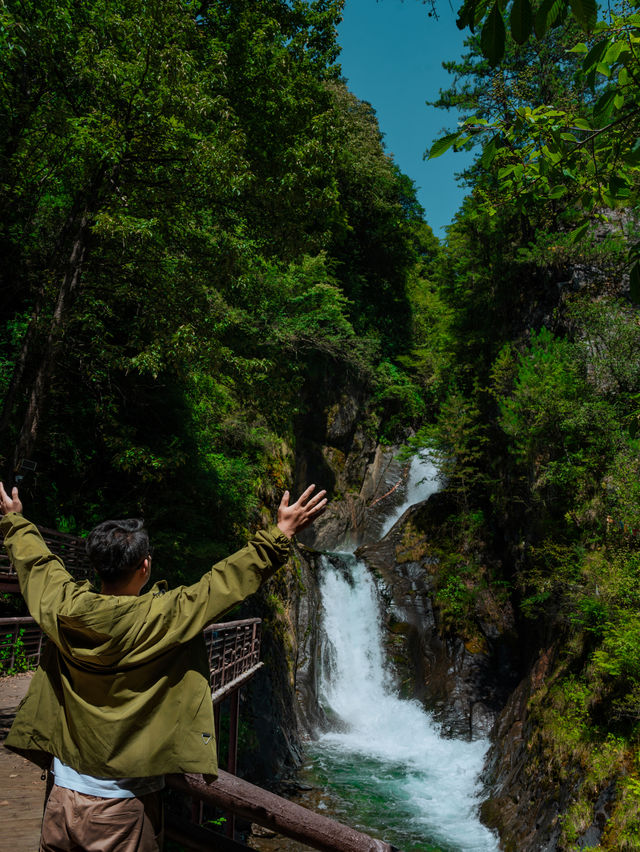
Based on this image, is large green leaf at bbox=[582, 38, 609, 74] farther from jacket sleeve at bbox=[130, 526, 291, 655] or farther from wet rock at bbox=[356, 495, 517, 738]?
wet rock at bbox=[356, 495, 517, 738]

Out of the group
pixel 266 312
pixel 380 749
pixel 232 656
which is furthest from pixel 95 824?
pixel 266 312

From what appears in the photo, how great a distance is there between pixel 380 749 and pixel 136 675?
1505 centimetres

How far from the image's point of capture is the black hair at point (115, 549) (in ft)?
5.98

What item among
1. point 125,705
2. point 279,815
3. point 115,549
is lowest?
point 279,815

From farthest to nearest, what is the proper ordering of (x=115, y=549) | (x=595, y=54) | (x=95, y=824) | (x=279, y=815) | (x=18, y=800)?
(x=18, y=800), (x=595, y=54), (x=279, y=815), (x=115, y=549), (x=95, y=824)

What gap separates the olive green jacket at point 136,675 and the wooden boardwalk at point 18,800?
3.16m

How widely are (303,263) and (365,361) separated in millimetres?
5288

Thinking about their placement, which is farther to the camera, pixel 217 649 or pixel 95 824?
pixel 217 649

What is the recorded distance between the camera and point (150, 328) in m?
10.7

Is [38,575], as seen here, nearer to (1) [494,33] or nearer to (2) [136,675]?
(2) [136,675]

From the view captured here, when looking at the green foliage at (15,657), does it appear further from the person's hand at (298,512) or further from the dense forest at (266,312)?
the person's hand at (298,512)

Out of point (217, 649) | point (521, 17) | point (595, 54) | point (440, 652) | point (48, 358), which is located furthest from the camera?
point (440, 652)

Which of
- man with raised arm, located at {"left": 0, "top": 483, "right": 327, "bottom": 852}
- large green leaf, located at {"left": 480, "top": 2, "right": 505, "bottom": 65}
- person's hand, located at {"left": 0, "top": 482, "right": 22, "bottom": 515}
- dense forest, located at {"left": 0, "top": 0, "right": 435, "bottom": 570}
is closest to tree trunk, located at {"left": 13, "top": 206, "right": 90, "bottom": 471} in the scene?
dense forest, located at {"left": 0, "top": 0, "right": 435, "bottom": 570}

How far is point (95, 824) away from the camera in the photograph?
159cm
